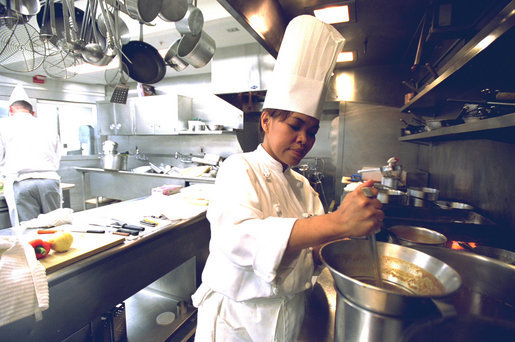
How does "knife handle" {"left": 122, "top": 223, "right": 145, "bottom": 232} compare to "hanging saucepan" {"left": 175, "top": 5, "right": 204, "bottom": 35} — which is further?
"hanging saucepan" {"left": 175, "top": 5, "right": 204, "bottom": 35}

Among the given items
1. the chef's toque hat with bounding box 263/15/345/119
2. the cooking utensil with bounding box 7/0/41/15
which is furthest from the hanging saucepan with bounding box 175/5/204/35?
the chef's toque hat with bounding box 263/15/345/119

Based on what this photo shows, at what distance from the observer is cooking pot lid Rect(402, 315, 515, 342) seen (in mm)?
388

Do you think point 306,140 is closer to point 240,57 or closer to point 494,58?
point 494,58

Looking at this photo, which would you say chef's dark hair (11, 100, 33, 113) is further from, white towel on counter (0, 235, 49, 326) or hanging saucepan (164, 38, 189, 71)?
white towel on counter (0, 235, 49, 326)

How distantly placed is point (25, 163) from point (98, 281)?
2906mm

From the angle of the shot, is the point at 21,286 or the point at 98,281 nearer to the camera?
the point at 21,286

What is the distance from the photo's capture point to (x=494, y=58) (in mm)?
1178

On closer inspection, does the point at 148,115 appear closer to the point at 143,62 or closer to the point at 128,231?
the point at 143,62

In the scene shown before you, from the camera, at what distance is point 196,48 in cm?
263

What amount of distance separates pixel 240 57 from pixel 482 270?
3519 millimetres

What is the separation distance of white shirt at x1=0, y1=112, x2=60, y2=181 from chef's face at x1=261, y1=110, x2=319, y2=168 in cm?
375

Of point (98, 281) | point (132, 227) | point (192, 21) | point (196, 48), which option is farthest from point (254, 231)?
point (196, 48)

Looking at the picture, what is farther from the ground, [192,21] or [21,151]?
[192,21]

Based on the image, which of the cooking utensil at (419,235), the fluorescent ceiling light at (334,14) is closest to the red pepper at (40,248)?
the cooking utensil at (419,235)
